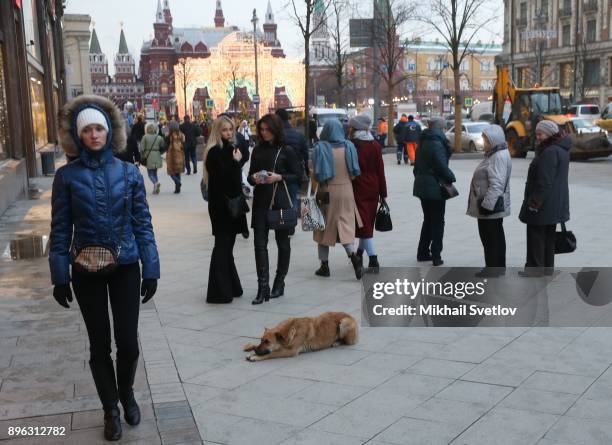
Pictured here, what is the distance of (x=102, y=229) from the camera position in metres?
3.94

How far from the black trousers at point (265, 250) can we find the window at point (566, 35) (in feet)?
233

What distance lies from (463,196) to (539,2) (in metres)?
66.9

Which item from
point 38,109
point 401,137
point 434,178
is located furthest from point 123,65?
point 434,178

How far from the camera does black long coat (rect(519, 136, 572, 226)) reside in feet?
23.8

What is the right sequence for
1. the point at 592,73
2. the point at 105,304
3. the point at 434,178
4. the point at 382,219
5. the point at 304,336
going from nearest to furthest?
the point at 105,304
the point at 304,336
the point at 382,219
the point at 434,178
the point at 592,73

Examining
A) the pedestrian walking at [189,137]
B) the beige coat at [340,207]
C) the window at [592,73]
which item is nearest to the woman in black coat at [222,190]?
the beige coat at [340,207]

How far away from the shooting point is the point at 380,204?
842cm

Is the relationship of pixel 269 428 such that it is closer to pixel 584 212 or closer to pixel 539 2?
pixel 584 212

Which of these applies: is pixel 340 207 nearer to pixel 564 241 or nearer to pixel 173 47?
pixel 564 241

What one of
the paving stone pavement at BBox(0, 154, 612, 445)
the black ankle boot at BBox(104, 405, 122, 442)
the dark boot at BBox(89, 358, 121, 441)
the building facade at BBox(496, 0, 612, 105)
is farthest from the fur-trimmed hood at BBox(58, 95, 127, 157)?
the building facade at BBox(496, 0, 612, 105)

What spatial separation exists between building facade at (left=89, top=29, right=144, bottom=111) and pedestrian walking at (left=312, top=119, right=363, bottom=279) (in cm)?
16769

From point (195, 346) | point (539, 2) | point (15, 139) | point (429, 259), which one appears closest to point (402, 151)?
point (15, 139)

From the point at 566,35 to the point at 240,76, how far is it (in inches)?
1868

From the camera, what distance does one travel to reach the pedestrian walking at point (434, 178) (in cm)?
872
